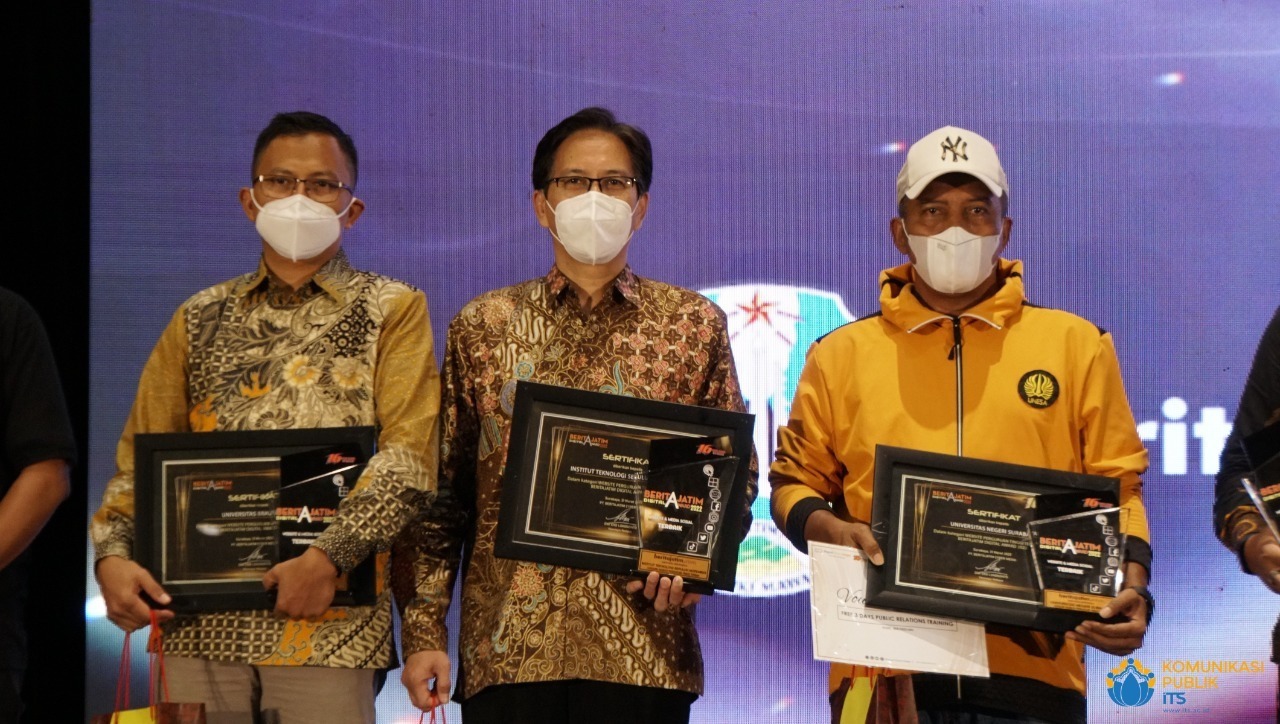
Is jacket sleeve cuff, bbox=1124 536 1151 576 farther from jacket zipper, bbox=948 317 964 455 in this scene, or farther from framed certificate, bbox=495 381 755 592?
framed certificate, bbox=495 381 755 592

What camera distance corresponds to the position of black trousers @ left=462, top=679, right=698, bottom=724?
8.11ft

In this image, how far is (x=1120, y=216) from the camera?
12.3 ft

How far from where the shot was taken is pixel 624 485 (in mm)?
2385

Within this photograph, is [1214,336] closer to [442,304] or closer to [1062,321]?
[1062,321]

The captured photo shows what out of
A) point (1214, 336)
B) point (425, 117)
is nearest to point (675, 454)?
point (425, 117)

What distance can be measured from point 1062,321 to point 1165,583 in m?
1.50

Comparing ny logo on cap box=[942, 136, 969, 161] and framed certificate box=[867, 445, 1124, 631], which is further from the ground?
ny logo on cap box=[942, 136, 969, 161]

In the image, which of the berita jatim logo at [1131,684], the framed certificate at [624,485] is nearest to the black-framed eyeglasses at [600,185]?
the framed certificate at [624,485]

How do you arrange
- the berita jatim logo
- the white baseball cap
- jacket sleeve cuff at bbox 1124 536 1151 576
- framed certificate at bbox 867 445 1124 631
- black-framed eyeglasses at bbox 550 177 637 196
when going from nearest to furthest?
framed certificate at bbox 867 445 1124 631
jacket sleeve cuff at bbox 1124 536 1151 576
the white baseball cap
black-framed eyeglasses at bbox 550 177 637 196
the berita jatim logo

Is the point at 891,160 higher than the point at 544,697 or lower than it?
higher

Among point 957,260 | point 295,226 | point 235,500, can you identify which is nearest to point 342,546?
point 235,500

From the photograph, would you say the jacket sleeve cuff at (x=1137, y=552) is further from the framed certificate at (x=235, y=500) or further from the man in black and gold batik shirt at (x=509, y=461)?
the framed certificate at (x=235, y=500)

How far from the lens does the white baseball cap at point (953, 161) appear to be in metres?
2.58

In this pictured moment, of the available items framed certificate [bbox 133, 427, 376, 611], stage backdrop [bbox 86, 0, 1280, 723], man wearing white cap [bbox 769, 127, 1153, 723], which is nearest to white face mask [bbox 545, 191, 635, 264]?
man wearing white cap [bbox 769, 127, 1153, 723]
